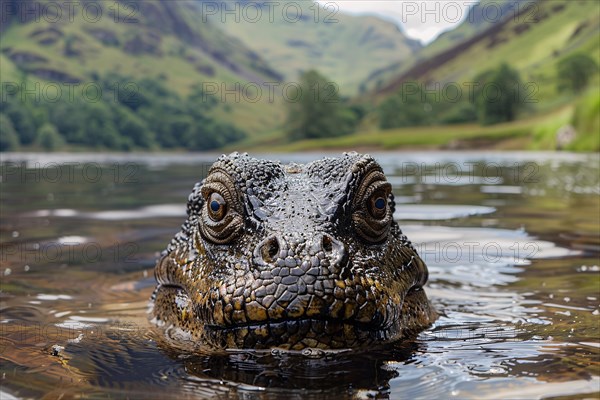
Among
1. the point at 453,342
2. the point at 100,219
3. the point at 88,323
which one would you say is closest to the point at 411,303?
the point at 453,342

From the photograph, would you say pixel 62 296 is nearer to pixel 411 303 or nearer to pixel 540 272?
pixel 411 303

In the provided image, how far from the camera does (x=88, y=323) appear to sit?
6.35 meters

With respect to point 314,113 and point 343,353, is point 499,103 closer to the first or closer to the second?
point 314,113

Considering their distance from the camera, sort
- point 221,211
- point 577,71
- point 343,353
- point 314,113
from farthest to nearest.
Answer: point 314,113 < point 577,71 < point 221,211 < point 343,353

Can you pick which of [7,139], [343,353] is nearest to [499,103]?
[7,139]

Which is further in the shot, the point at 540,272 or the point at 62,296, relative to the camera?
the point at 540,272

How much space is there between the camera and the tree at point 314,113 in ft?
482

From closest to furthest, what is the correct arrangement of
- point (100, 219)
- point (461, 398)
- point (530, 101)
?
point (461, 398) → point (100, 219) → point (530, 101)

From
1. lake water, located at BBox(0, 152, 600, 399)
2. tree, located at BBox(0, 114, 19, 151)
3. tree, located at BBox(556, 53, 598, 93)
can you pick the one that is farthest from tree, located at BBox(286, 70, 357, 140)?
lake water, located at BBox(0, 152, 600, 399)

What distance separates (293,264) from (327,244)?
347 mm

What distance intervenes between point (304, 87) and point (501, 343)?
481 feet

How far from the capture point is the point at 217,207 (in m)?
5.41

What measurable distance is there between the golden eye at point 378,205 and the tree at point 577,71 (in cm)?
13110

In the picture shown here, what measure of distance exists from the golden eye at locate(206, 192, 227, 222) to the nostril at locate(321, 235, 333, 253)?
1083 mm
